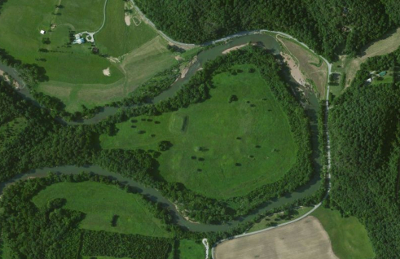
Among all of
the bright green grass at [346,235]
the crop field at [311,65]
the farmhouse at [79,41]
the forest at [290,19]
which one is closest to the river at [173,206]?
the crop field at [311,65]

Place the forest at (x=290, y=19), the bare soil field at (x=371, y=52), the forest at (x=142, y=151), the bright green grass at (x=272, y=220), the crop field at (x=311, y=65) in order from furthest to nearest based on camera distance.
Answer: the bright green grass at (x=272, y=220), the crop field at (x=311, y=65), the forest at (x=142, y=151), the bare soil field at (x=371, y=52), the forest at (x=290, y=19)

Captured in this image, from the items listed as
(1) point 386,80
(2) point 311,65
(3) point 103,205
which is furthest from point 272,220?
(1) point 386,80

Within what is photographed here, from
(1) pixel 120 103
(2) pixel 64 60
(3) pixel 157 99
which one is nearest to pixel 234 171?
(3) pixel 157 99

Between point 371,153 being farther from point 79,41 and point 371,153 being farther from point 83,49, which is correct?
point 79,41

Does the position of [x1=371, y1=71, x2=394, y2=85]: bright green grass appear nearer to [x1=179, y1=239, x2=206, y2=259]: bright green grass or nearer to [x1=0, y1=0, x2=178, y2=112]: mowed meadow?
[x1=0, y1=0, x2=178, y2=112]: mowed meadow

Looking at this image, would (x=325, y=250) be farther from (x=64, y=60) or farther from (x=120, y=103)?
(x=64, y=60)

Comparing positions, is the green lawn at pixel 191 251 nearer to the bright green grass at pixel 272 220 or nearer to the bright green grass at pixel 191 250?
the bright green grass at pixel 191 250

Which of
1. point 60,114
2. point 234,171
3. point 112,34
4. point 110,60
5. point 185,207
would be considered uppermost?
point 112,34
